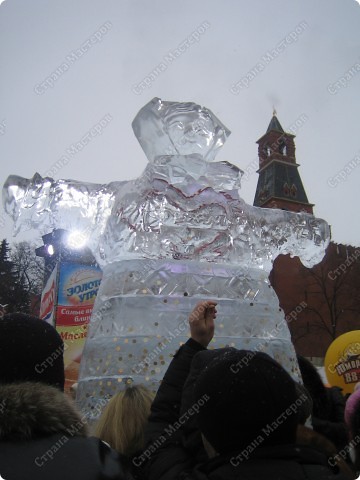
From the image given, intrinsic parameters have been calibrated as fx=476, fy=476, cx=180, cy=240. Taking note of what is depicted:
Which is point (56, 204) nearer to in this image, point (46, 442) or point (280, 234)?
point (280, 234)

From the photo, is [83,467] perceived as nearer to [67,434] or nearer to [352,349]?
[67,434]

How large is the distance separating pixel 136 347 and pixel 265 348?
71 centimetres

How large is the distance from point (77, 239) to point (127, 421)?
1.32 meters

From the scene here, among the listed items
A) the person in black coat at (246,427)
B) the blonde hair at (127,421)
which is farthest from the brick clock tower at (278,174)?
the person in black coat at (246,427)

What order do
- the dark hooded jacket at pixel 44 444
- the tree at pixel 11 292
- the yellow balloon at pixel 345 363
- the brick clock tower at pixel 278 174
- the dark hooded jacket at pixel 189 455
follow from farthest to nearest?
the brick clock tower at pixel 278 174 → the tree at pixel 11 292 → the yellow balloon at pixel 345 363 → the dark hooded jacket at pixel 189 455 → the dark hooded jacket at pixel 44 444

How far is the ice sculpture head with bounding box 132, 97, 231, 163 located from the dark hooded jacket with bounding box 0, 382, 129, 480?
1.96 m

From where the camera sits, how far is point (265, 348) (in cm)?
262

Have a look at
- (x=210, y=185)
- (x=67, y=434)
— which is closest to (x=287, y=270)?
(x=210, y=185)

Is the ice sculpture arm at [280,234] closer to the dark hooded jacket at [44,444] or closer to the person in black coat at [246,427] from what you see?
the person in black coat at [246,427]

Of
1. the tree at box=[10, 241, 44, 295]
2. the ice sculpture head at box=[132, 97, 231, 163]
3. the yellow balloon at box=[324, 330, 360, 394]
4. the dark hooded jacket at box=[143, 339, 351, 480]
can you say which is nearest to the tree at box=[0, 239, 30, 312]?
the tree at box=[10, 241, 44, 295]

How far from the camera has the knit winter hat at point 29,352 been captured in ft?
5.04

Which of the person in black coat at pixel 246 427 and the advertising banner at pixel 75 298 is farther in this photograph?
the advertising banner at pixel 75 298

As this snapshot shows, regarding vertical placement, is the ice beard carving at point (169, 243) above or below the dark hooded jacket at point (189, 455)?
above

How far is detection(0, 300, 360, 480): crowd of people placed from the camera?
1.24 metres
